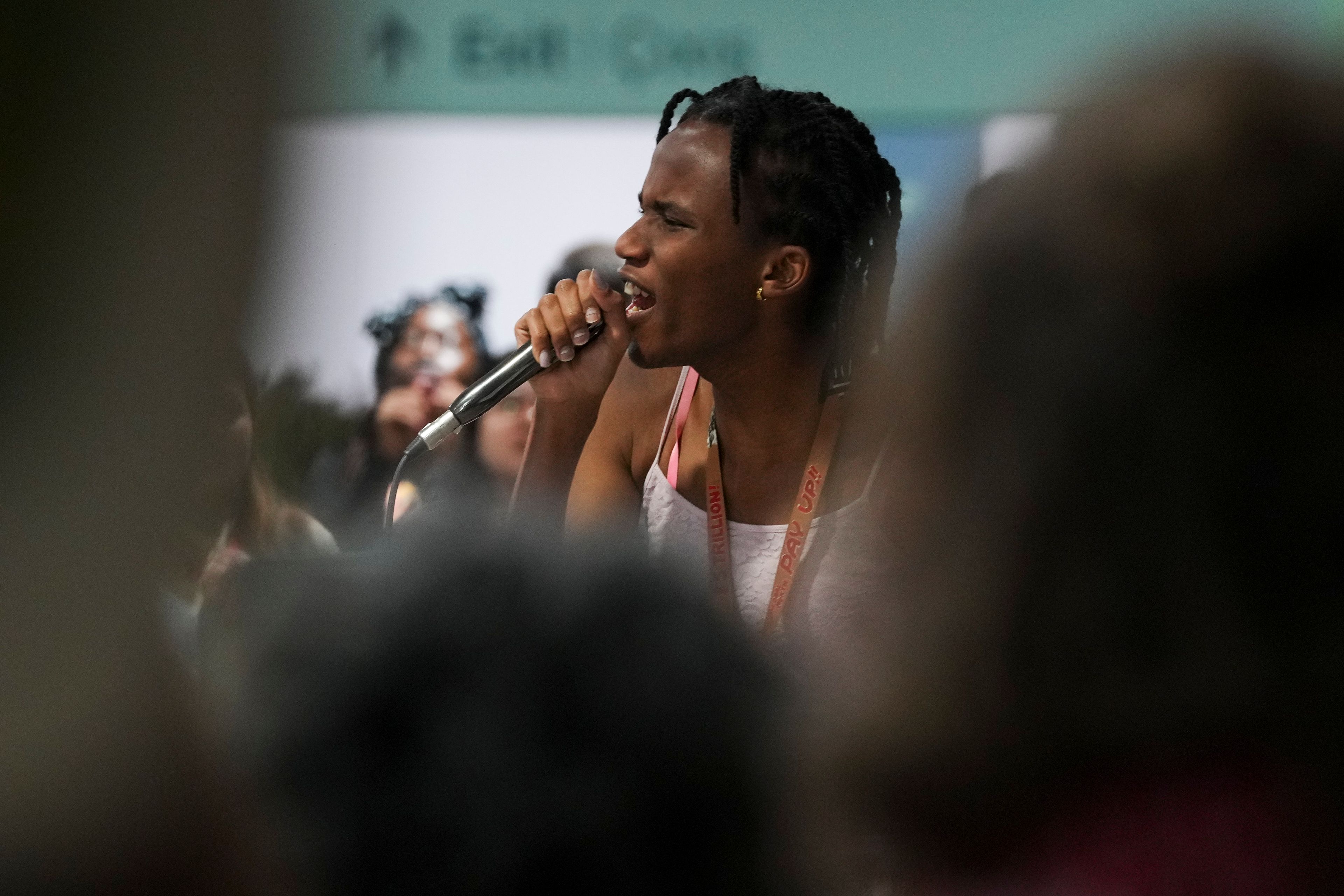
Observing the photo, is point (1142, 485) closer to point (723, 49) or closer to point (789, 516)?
point (789, 516)

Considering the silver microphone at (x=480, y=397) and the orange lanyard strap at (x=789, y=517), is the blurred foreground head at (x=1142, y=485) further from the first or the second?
the silver microphone at (x=480, y=397)

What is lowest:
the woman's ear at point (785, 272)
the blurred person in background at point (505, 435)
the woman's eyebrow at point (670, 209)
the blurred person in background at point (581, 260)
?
the blurred person in background at point (505, 435)

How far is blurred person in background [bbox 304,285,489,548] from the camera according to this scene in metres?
3.37

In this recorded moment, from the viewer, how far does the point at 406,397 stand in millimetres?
3703

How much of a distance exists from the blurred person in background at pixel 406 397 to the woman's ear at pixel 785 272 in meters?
1.40

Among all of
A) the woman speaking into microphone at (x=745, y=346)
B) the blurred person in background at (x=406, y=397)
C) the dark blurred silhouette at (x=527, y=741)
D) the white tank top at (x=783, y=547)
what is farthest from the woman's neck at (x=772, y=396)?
the dark blurred silhouette at (x=527, y=741)

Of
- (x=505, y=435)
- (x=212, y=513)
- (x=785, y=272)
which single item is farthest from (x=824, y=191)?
(x=212, y=513)

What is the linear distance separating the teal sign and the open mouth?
244 cm

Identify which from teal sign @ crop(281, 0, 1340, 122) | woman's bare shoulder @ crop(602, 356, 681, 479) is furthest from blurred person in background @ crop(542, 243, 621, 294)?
woman's bare shoulder @ crop(602, 356, 681, 479)

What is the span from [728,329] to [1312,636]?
1.38 m

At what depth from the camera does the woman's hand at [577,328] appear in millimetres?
1966

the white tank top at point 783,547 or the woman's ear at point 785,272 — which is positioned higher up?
the woman's ear at point 785,272

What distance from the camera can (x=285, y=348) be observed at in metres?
Result: 0.35

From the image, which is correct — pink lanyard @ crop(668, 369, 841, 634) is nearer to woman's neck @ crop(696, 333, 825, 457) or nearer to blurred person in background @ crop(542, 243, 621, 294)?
woman's neck @ crop(696, 333, 825, 457)
